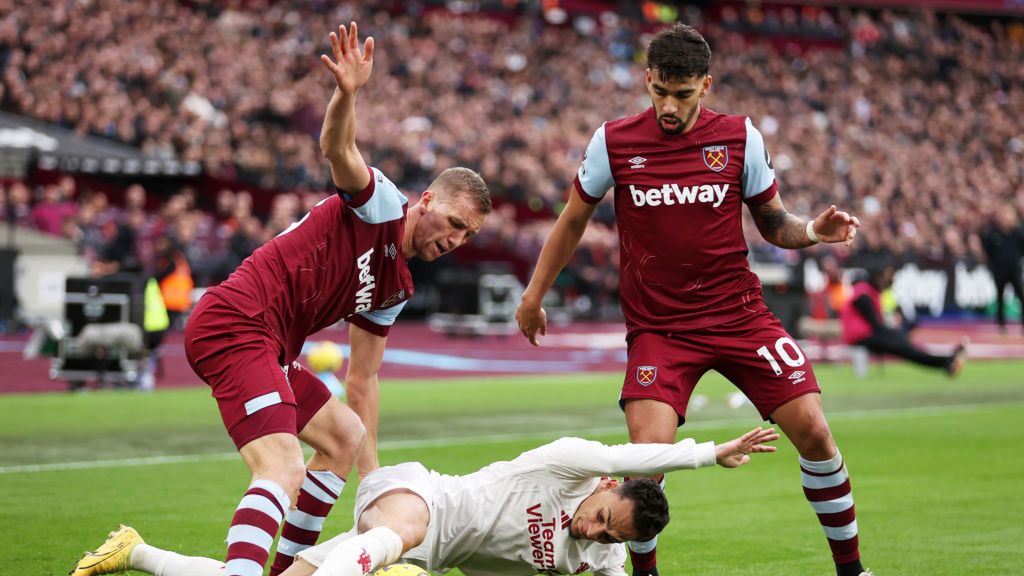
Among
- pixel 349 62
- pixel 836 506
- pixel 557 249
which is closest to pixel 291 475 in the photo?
pixel 349 62

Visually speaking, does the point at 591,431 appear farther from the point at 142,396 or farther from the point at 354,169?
the point at 354,169

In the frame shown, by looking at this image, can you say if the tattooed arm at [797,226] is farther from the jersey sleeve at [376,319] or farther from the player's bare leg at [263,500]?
the player's bare leg at [263,500]

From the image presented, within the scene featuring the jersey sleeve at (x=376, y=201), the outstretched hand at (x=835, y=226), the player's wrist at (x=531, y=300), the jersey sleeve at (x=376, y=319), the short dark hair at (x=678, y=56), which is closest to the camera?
the jersey sleeve at (x=376, y=201)

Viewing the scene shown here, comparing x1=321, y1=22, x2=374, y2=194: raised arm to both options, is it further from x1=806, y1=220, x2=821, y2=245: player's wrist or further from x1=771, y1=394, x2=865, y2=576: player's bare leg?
x1=771, y1=394, x2=865, y2=576: player's bare leg

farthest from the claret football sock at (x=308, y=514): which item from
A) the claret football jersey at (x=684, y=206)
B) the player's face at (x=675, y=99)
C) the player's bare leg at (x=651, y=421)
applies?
the player's face at (x=675, y=99)

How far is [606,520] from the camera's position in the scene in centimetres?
575

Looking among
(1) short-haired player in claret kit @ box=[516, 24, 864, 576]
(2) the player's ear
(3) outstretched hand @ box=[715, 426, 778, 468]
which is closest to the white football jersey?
(3) outstretched hand @ box=[715, 426, 778, 468]

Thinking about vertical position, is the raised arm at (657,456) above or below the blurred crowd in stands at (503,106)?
below

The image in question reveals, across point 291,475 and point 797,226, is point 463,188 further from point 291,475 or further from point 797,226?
point 797,226

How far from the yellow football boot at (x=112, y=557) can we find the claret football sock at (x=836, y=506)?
3.24 metres

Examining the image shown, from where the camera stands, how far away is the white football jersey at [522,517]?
19.3 feet

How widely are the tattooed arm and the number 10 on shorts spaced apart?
49cm

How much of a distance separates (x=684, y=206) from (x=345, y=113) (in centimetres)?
185

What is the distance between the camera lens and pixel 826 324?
975 inches
